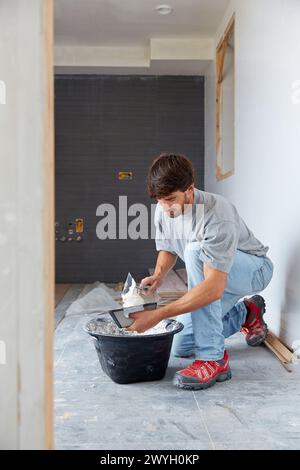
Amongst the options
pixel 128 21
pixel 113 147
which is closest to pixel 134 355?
pixel 128 21

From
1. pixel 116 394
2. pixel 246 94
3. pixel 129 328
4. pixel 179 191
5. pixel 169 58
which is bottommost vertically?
pixel 116 394

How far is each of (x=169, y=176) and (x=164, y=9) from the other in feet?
10.2

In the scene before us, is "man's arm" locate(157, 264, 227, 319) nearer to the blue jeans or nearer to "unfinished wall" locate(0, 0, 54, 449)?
the blue jeans

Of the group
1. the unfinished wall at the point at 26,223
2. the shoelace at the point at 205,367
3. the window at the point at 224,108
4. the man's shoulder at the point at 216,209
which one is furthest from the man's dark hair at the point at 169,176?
the window at the point at 224,108

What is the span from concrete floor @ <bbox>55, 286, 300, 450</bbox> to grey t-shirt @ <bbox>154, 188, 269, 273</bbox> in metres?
0.53

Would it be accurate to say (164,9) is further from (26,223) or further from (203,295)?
(26,223)

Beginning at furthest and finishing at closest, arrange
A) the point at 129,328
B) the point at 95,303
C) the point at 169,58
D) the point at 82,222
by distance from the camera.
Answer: the point at 82,222
the point at 169,58
the point at 95,303
the point at 129,328

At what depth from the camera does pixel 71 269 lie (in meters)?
5.75

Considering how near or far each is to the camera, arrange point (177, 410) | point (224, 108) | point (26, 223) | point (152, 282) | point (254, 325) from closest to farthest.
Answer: point (26, 223), point (177, 410), point (152, 282), point (254, 325), point (224, 108)

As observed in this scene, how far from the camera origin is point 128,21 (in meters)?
4.75

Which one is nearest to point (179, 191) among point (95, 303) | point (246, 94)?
point (246, 94)

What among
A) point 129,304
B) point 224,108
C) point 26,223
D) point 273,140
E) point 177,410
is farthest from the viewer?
point 224,108
